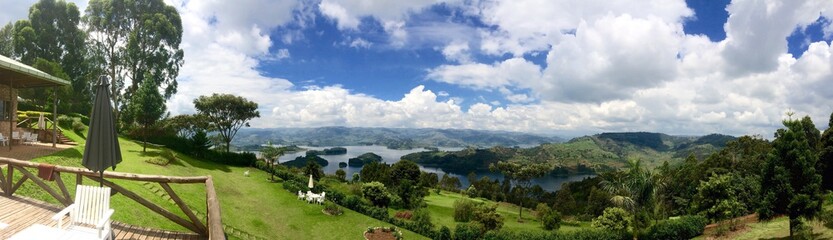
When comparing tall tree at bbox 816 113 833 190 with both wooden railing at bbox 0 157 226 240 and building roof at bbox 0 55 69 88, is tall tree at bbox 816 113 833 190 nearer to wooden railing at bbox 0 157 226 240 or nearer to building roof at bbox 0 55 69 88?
wooden railing at bbox 0 157 226 240

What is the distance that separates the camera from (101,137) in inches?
253

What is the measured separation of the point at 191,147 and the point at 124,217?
22.9 m

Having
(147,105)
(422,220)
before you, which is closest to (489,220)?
(422,220)

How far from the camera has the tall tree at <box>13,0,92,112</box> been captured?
108 feet

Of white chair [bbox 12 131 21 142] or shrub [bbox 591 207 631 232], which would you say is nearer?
white chair [bbox 12 131 21 142]

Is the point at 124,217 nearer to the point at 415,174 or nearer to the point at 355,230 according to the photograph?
the point at 355,230

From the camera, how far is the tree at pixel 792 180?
1744 centimetres

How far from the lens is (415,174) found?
52031mm

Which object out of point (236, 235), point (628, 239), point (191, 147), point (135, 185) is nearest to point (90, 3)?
point (191, 147)

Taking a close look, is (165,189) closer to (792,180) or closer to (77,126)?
(792,180)

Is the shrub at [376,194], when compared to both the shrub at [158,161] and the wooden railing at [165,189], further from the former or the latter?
the wooden railing at [165,189]

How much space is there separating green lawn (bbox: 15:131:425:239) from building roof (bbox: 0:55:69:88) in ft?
10.6

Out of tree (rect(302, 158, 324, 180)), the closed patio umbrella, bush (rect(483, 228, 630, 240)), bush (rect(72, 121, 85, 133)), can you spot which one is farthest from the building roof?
bush (rect(483, 228, 630, 240))

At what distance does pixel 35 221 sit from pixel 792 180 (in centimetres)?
2687
